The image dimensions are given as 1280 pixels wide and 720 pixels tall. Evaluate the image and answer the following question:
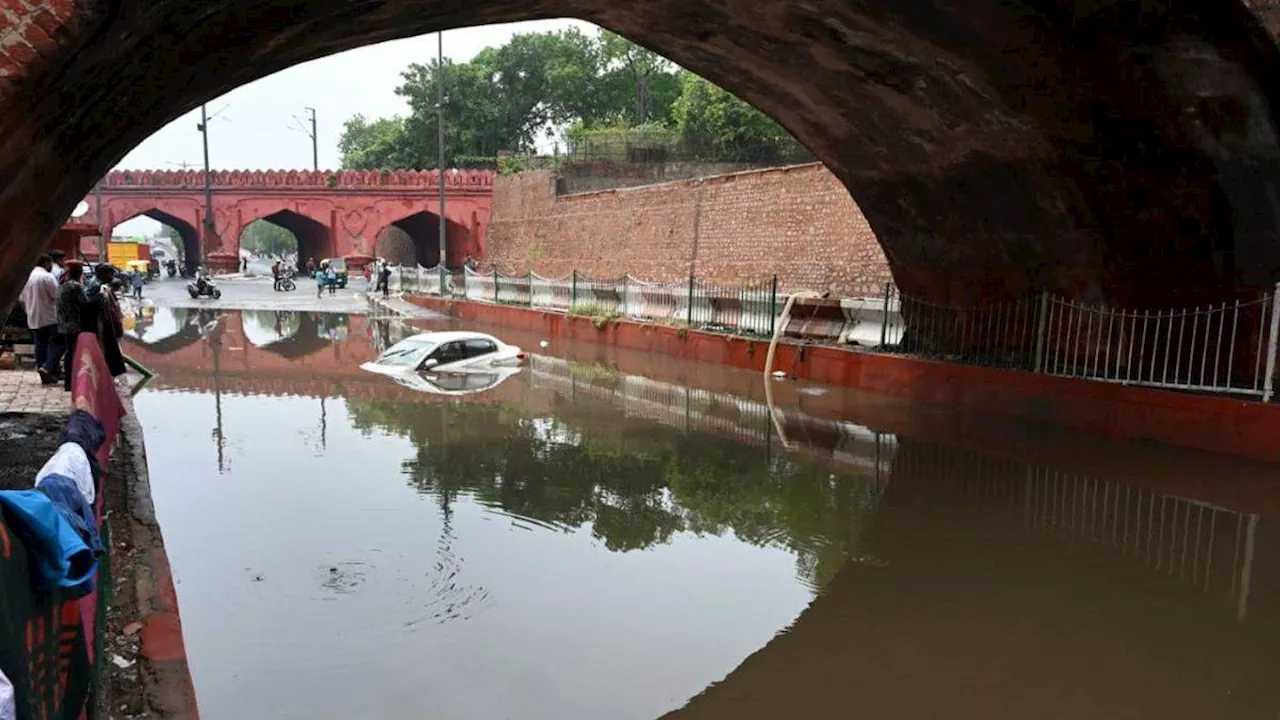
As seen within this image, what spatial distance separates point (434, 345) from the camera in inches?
577

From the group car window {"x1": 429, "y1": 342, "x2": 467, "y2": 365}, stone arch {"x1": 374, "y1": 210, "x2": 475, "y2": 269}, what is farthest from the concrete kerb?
stone arch {"x1": 374, "y1": 210, "x2": 475, "y2": 269}

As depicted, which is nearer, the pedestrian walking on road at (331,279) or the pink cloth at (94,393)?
the pink cloth at (94,393)

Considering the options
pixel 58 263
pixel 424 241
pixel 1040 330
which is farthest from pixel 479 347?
pixel 424 241

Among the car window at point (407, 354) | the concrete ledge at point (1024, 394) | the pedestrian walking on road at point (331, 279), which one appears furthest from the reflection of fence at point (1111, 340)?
the pedestrian walking on road at point (331, 279)

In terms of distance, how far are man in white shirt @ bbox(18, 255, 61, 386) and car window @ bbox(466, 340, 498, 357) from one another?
6.29 meters

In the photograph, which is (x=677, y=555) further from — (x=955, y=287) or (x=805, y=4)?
(x=955, y=287)

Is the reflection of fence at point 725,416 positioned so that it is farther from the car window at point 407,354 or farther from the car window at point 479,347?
the car window at point 407,354

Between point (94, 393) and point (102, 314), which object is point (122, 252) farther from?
point (94, 393)

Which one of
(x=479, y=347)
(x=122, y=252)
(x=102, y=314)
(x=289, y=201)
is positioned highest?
(x=289, y=201)

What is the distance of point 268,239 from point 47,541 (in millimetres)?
127092

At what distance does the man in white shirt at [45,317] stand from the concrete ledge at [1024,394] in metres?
10.1

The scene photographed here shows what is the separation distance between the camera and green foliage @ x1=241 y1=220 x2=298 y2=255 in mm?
110875

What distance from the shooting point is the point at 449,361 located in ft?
49.0

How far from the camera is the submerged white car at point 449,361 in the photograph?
13.7 meters
